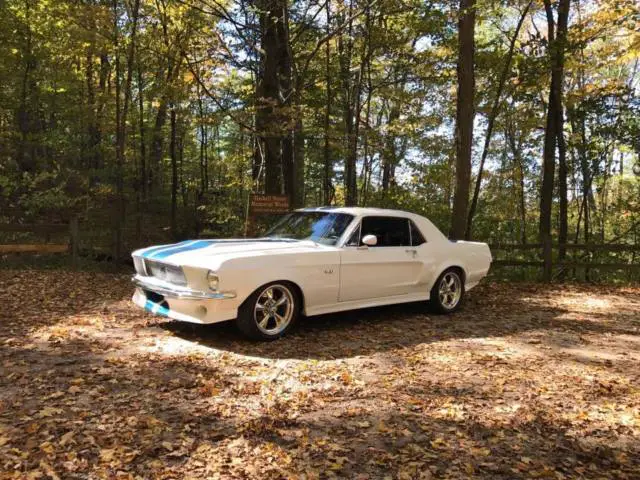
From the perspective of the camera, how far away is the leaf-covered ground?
3.12 metres

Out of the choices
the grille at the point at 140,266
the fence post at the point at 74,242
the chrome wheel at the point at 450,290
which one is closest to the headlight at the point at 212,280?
the grille at the point at 140,266

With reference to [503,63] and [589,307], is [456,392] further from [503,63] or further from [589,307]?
[503,63]

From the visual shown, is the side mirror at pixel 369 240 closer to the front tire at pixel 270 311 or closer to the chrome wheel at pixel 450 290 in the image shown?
the front tire at pixel 270 311

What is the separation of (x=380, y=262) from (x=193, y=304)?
2616mm

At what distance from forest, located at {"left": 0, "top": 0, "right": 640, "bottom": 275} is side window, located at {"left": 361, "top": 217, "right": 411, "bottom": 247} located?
416 cm

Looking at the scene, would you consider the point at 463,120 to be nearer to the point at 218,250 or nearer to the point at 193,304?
the point at 218,250

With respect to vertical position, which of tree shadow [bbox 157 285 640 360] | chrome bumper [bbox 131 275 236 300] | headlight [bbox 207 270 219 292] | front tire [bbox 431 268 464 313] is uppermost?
headlight [bbox 207 270 219 292]

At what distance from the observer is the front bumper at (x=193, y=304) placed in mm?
5277

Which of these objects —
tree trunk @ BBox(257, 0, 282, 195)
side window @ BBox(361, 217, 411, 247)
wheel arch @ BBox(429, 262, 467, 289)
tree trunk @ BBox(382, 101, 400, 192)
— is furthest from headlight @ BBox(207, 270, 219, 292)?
tree trunk @ BBox(382, 101, 400, 192)

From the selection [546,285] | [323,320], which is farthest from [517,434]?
[546,285]

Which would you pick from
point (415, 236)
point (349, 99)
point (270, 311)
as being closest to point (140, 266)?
point (270, 311)

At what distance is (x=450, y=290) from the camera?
794cm

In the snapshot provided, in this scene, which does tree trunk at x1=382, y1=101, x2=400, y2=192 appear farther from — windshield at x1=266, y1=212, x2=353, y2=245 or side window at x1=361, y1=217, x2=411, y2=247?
windshield at x1=266, y1=212, x2=353, y2=245

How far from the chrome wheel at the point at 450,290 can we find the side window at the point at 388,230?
1008mm
